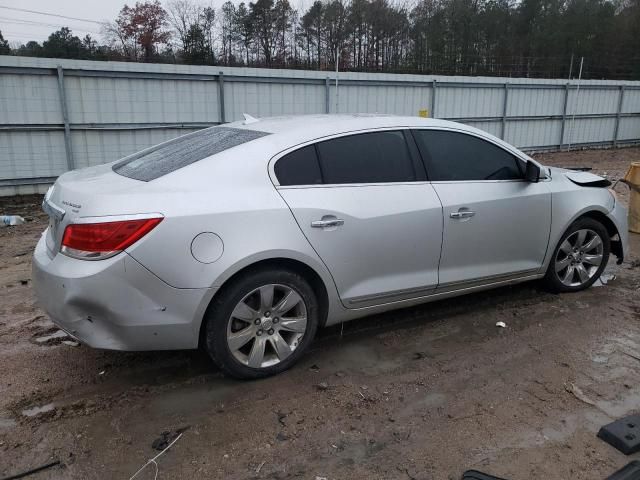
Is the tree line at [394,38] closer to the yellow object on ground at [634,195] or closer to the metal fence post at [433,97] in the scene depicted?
the metal fence post at [433,97]

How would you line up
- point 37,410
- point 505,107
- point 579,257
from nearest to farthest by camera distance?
1. point 37,410
2. point 579,257
3. point 505,107

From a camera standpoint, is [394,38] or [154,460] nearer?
[154,460]

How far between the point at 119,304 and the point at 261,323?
82 cm

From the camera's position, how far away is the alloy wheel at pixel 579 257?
4777mm

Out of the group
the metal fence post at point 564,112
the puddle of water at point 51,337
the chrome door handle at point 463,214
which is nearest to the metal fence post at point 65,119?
the puddle of water at point 51,337

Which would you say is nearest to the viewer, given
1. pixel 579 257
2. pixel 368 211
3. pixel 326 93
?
pixel 368 211

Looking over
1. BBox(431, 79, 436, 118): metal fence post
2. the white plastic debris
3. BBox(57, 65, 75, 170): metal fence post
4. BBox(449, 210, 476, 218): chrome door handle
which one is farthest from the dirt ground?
BBox(431, 79, 436, 118): metal fence post

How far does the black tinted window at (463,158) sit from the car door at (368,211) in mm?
123

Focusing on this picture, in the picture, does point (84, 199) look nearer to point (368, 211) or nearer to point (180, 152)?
point (180, 152)

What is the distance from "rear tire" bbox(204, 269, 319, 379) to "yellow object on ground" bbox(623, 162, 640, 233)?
551 cm

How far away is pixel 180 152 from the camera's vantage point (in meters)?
3.64

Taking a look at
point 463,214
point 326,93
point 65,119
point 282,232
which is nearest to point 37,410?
point 282,232

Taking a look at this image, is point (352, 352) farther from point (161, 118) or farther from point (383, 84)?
point (383, 84)

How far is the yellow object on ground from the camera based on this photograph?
23.4ft
